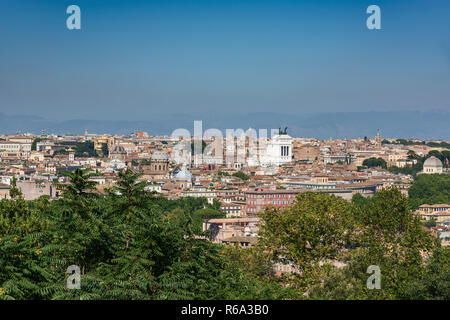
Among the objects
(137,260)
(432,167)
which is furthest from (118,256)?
(432,167)

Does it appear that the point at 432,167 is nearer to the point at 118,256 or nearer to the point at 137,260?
the point at 118,256

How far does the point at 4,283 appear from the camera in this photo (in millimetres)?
7082

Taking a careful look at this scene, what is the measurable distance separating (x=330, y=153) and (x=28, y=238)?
10999 centimetres

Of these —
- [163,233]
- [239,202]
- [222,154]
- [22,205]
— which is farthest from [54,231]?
[222,154]

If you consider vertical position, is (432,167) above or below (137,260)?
above

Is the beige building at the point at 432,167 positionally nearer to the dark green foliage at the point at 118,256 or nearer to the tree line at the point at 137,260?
the tree line at the point at 137,260

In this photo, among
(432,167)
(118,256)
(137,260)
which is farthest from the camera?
(432,167)

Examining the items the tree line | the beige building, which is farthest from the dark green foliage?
the beige building

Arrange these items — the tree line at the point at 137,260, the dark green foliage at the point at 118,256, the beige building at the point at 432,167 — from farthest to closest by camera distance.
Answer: the beige building at the point at 432,167
the tree line at the point at 137,260
the dark green foliage at the point at 118,256

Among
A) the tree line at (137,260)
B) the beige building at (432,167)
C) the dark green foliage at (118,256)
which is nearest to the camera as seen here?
the dark green foliage at (118,256)

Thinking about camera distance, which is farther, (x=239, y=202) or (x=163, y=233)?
(x=239, y=202)

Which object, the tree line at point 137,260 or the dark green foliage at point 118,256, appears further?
the tree line at point 137,260

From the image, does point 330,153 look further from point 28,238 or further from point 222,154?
point 28,238

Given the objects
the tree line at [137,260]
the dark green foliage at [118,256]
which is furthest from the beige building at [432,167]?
the dark green foliage at [118,256]
